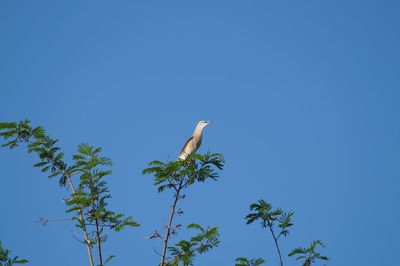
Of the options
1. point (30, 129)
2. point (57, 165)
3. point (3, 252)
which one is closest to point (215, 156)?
point (57, 165)

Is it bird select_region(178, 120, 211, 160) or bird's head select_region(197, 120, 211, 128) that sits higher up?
bird's head select_region(197, 120, 211, 128)

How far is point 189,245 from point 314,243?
2.83 m

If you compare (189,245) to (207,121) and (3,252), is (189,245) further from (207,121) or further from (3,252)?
(207,121)

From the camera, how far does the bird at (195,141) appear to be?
12.4m

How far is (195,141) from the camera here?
12547 millimetres

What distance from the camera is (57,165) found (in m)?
8.70

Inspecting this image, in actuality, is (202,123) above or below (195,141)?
above

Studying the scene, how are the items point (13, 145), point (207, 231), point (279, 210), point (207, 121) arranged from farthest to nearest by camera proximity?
point (207, 121) < point (279, 210) < point (13, 145) < point (207, 231)

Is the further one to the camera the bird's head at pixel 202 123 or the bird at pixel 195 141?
the bird's head at pixel 202 123

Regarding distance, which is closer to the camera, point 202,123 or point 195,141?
point 195,141

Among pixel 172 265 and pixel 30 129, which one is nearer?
pixel 172 265

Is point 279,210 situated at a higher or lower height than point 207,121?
lower

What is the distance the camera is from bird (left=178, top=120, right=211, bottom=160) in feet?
40.8

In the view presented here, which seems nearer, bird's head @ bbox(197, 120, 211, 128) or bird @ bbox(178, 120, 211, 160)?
bird @ bbox(178, 120, 211, 160)
